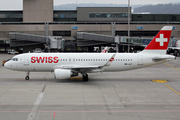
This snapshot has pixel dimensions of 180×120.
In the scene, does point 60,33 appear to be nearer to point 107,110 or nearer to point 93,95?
point 93,95

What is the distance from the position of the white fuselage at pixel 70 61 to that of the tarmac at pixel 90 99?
5.91ft

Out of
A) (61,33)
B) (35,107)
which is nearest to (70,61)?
(35,107)

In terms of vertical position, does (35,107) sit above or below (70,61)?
below

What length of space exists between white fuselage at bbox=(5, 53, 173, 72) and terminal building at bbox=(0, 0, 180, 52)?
33.3 metres

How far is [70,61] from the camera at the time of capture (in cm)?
2772

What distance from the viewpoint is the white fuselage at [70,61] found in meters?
27.4

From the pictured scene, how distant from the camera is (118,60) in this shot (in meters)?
28.1

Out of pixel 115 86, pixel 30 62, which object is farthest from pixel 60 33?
pixel 115 86

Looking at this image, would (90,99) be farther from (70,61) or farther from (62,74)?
(70,61)

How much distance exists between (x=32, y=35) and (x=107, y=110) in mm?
54685

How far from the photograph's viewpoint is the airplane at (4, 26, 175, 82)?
27391 millimetres

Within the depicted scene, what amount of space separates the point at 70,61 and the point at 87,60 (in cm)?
217

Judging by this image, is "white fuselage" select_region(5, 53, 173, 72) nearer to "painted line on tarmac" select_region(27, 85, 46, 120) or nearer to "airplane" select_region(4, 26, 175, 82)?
"airplane" select_region(4, 26, 175, 82)

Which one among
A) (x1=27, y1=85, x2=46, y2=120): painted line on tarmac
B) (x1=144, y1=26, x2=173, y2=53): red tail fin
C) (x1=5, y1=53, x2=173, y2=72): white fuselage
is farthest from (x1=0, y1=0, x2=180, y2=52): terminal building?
(x1=27, y1=85, x2=46, y2=120): painted line on tarmac
